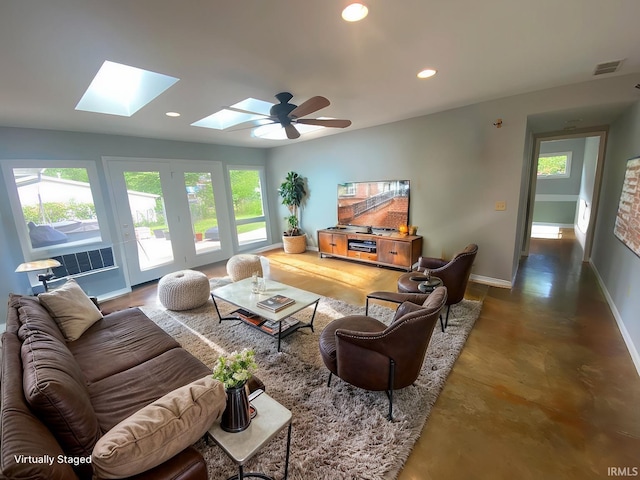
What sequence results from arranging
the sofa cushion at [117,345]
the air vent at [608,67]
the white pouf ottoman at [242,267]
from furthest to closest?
the white pouf ottoman at [242,267], the air vent at [608,67], the sofa cushion at [117,345]

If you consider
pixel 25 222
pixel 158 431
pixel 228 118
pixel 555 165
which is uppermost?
pixel 228 118

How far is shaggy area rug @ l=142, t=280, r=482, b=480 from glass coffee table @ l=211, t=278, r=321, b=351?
12 centimetres

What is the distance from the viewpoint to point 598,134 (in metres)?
4.48

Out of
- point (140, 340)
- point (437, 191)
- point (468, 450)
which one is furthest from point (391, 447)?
point (437, 191)

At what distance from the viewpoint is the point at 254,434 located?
1195 mm

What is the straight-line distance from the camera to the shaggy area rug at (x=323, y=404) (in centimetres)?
156

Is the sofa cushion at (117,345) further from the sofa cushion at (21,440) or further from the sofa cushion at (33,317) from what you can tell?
the sofa cushion at (21,440)

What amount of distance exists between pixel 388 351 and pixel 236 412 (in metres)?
0.96

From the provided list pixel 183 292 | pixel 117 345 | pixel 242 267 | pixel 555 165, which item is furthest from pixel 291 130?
pixel 555 165

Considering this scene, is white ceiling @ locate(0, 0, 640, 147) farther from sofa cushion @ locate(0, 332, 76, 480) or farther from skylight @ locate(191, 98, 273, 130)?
sofa cushion @ locate(0, 332, 76, 480)

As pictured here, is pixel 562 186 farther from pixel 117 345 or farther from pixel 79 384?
pixel 79 384

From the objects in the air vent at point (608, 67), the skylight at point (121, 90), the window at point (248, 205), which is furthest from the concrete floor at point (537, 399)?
the window at point (248, 205)

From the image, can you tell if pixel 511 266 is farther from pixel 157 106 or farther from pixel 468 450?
pixel 157 106

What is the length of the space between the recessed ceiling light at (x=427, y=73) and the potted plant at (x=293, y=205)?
392 centimetres
